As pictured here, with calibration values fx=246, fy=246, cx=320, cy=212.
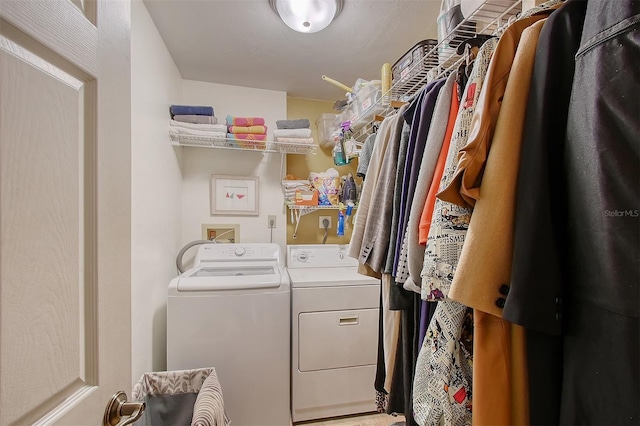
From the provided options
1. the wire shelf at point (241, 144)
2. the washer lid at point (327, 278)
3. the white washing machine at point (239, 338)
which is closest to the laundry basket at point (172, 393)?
the white washing machine at point (239, 338)

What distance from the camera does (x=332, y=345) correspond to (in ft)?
5.17

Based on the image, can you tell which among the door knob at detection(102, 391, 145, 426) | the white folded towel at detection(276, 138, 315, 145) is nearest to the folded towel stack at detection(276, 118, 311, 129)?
the white folded towel at detection(276, 138, 315, 145)

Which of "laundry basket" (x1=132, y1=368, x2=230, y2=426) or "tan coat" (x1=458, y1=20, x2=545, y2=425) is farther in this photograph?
"laundry basket" (x1=132, y1=368, x2=230, y2=426)

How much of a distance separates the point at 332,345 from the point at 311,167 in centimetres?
151

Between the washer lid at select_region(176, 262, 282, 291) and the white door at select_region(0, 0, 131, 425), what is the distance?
83cm

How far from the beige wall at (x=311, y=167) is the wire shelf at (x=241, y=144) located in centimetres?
25

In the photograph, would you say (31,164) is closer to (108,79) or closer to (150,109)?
(108,79)

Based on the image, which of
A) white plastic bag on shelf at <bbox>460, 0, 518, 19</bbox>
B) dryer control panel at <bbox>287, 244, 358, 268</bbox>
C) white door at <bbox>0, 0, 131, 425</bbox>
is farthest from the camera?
dryer control panel at <bbox>287, 244, 358, 268</bbox>

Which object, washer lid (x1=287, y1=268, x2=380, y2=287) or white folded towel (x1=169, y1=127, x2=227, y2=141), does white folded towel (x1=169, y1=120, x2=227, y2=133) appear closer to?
white folded towel (x1=169, y1=127, x2=227, y2=141)

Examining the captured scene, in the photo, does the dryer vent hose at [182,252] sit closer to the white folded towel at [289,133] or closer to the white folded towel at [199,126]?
the white folded towel at [199,126]

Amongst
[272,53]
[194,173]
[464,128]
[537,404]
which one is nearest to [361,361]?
[537,404]

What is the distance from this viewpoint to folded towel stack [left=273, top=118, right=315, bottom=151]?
1926mm

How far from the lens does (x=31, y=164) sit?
0.37 m

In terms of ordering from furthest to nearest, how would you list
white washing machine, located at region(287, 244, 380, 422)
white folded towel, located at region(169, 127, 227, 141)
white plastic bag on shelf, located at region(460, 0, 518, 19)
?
white folded towel, located at region(169, 127, 227, 141) → white washing machine, located at region(287, 244, 380, 422) → white plastic bag on shelf, located at region(460, 0, 518, 19)
